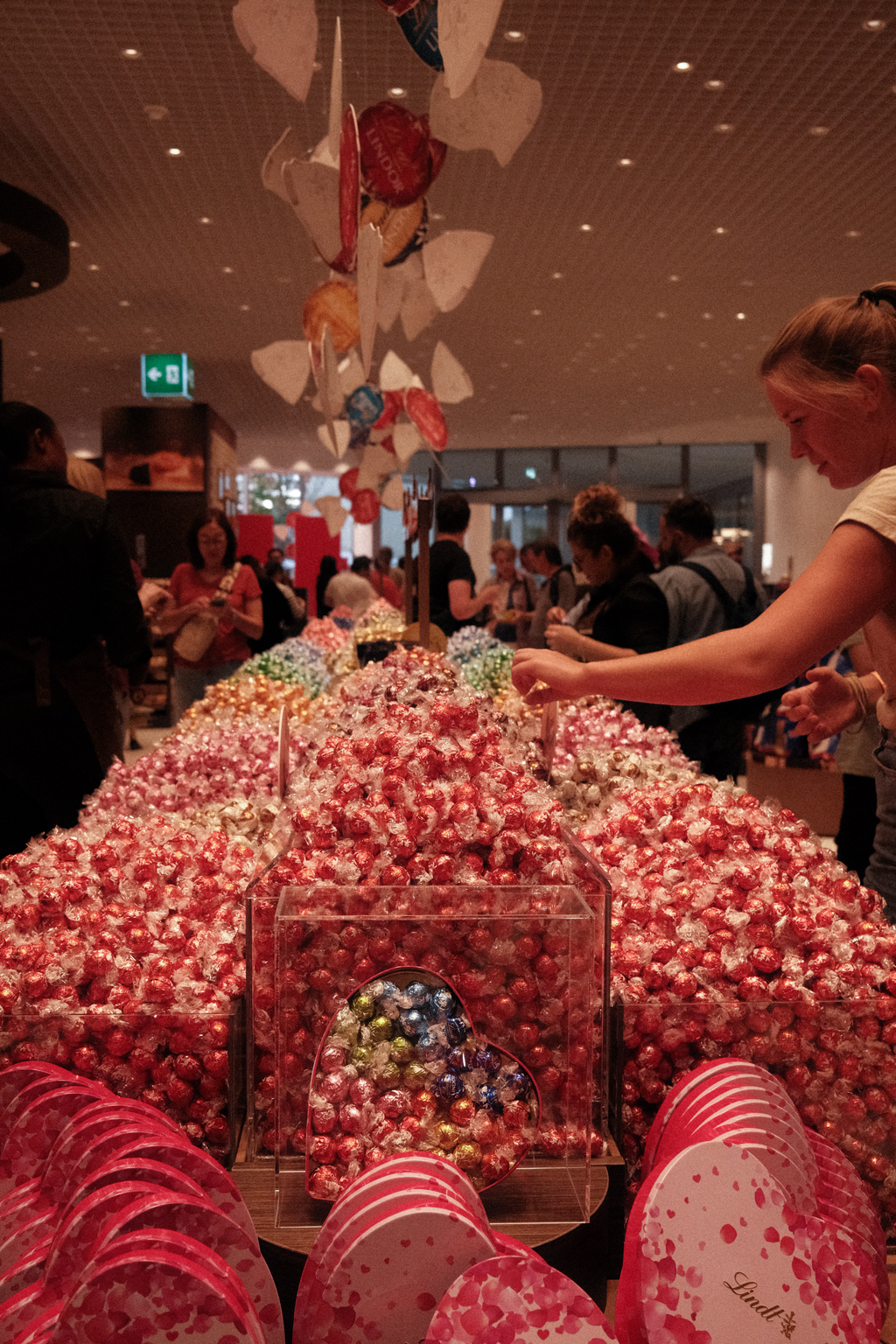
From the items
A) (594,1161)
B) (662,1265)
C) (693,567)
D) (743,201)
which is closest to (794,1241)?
(662,1265)

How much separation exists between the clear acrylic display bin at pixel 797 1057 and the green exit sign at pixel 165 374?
11.3 m

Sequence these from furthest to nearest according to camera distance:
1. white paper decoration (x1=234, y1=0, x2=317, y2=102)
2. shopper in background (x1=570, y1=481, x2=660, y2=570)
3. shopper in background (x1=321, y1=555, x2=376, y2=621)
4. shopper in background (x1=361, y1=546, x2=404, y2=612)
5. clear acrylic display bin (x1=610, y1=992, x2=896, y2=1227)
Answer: shopper in background (x1=361, y1=546, x2=404, y2=612) → shopper in background (x1=321, y1=555, x2=376, y2=621) → shopper in background (x1=570, y1=481, x2=660, y2=570) → white paper decoration (x1=234, y1=0, x2=317, y2=102) → clear acrylic display bin (x1=610, y1=992, x2=896, y2=1227)

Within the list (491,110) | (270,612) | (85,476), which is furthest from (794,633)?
(270,612)

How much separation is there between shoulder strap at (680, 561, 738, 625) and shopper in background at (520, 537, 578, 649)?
30.7 inches

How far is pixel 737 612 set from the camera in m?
3.08

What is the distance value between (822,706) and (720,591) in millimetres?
1492

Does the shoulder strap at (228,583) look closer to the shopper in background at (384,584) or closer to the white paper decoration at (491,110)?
the shopper in background at (384,584)

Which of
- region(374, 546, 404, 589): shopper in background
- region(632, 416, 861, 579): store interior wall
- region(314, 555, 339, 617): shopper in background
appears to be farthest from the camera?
region(632, 416, 861, 579): store interior wall

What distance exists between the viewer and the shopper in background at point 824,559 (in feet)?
3.47

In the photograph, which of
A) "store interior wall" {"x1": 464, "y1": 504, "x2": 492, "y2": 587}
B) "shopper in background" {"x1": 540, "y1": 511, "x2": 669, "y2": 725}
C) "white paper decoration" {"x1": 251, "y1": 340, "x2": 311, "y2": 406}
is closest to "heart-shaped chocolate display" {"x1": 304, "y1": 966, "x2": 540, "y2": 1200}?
"shopper in background" {"x1": 540, "y1": 511, "x2": 669, "y2": 725}

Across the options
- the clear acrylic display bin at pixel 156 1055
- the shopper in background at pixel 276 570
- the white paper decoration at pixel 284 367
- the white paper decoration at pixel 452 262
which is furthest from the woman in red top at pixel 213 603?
the shopper in background at pixel 276 570

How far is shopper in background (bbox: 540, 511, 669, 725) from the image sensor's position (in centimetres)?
295

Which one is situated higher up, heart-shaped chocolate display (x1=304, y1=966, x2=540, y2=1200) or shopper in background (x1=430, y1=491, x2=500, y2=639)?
shopper in background (x1=430, y1=491, x2=500, y2=639)

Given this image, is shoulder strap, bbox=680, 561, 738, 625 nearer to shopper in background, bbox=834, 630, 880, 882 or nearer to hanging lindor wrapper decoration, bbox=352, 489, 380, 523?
shopper in background, bbox=834, 630, 880, 882
